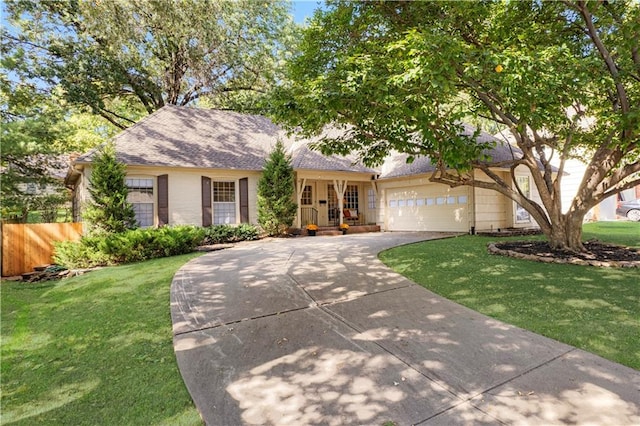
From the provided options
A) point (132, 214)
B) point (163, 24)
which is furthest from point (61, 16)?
point (132, 214)

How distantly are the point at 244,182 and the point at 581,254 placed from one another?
437 inches

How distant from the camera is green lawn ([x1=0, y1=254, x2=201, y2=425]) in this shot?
8.38 ft

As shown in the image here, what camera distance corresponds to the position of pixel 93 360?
3385mm

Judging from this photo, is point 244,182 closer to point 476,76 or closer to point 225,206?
point 225,206

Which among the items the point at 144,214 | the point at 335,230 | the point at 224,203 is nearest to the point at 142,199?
the point at 144,214

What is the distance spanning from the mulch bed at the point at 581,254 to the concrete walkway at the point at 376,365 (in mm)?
3718

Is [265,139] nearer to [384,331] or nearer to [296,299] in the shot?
[296,299]

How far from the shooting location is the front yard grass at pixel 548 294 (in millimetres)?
3584

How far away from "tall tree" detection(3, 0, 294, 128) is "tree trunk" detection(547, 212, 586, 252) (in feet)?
51.9

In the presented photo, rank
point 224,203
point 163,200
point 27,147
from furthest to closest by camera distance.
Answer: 1. point 224,203
2. point 163,200
3. point 27,147

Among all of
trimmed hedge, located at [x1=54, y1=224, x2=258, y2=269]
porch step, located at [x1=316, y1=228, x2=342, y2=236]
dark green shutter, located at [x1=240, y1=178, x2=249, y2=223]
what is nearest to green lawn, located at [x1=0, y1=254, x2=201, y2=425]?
trimmed hedge, located at [x1=54, y1=224, x2=258, y2=269]

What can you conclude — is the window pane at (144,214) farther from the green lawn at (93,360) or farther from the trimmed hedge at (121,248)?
the green lawn at (93,360)

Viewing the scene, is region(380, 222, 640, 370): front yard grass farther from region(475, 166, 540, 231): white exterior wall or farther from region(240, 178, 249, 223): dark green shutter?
region(240, 178, 249, 223): dark green shutter

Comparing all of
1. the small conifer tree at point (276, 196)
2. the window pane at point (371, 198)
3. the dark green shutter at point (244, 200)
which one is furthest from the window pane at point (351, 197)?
the dark green shutter at point (244, 200)
